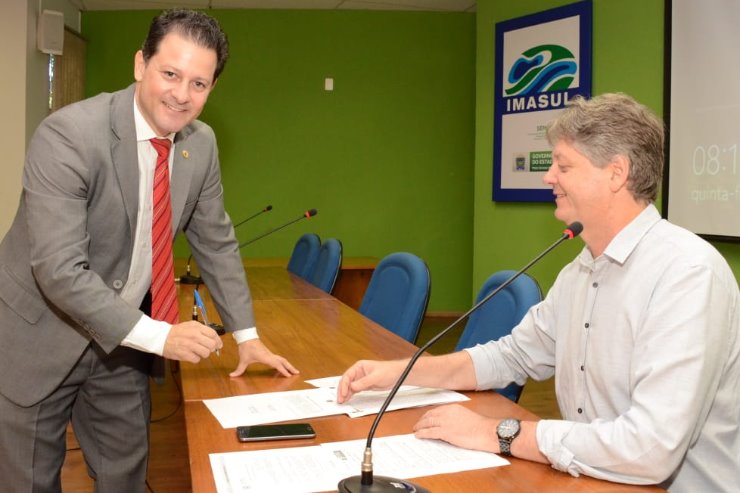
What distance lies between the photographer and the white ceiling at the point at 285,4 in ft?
23.2

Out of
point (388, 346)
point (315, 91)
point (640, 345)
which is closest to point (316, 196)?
point (315, 91)

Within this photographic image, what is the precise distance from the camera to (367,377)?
1.76m

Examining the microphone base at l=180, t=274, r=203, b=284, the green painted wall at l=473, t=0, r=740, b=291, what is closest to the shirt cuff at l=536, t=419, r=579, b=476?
the green painted wall at l=473, t=0, r=740, b=291

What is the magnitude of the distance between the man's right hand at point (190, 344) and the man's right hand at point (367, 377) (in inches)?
11.8

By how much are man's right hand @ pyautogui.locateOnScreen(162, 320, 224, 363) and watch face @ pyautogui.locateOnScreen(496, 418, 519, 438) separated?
66cm

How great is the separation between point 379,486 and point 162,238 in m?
1.01

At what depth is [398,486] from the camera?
123 cm

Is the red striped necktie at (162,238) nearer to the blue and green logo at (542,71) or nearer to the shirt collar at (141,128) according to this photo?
the shirt collar at (141,128)

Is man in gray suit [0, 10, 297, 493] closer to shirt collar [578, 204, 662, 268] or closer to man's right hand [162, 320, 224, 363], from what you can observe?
man's right hand [162, 320, 224, 363]

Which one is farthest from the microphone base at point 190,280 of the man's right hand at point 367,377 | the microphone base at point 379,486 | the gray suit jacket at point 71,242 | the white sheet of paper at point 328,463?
the microphone base at point 379,486

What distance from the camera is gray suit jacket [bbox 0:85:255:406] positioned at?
1.74 meters

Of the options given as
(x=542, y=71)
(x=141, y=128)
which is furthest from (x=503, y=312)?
(x=542, y=71)

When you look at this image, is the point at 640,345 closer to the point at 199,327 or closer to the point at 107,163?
the point at 199,327

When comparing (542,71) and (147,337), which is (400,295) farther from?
(542,71)
